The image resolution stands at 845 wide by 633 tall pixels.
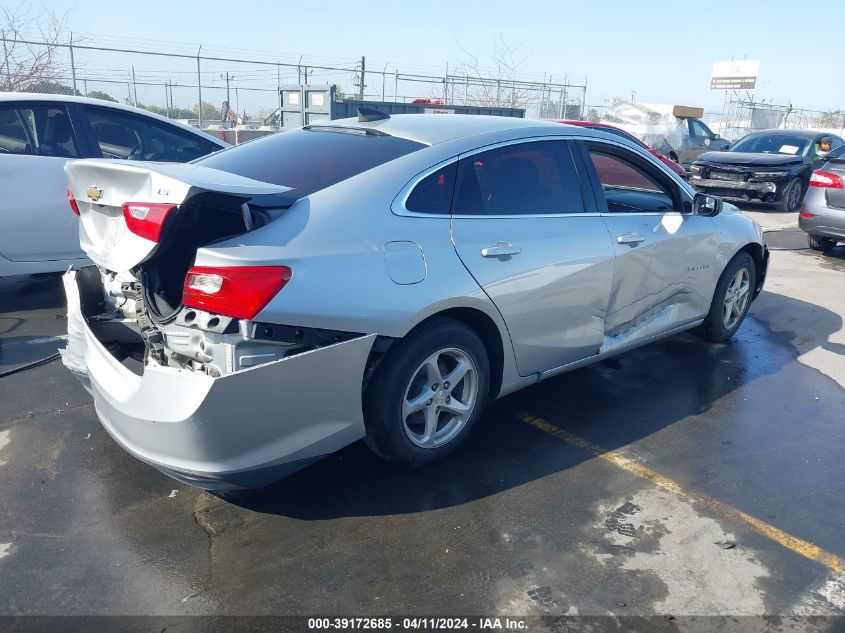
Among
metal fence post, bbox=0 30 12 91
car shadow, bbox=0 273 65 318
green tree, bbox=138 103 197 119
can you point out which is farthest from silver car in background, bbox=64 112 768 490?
green tree, bbox=138 103 197 119

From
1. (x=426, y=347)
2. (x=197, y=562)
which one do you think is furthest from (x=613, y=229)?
(x=197, y=562)

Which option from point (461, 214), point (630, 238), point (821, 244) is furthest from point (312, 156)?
point (821, 244)

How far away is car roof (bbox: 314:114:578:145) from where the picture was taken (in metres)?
3.66

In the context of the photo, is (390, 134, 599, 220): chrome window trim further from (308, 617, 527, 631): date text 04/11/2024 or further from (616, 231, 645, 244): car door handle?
(308, 617, 527, 631): date text 04/11/2024

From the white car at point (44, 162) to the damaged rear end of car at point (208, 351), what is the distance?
2917 millimetres

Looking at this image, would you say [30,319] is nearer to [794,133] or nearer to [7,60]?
[7,60]

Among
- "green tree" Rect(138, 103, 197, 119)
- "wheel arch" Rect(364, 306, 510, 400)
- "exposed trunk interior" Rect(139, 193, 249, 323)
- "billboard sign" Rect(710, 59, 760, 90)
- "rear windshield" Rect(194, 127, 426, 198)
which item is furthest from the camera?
"billboard sign" Rect(710, 59, 760, 90)

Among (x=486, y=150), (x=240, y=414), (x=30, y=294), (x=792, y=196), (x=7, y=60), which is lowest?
(x=30, y=294)

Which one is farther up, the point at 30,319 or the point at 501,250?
the point at 501,250

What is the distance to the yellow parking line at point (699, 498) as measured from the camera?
2.97 meters

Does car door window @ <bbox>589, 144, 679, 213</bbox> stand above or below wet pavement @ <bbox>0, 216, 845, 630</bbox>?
above

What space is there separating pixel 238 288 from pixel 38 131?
4.20 meters

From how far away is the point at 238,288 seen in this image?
2686 millimetres

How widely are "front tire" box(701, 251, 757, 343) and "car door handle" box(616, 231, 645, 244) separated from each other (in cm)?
130
